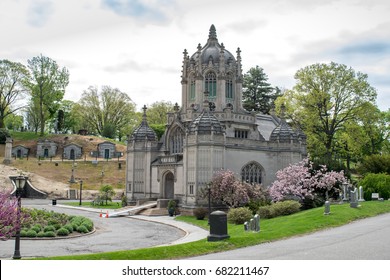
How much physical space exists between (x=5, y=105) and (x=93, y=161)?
26956 millimetres

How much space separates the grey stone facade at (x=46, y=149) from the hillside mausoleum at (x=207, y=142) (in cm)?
→ 4572

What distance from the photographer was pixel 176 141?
52219 mm

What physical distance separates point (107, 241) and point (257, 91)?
62.9 m

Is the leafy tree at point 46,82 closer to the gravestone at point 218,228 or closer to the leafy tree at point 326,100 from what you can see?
the leafy tree at point 326,100

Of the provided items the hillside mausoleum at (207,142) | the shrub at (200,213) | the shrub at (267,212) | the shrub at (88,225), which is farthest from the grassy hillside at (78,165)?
the shrub at (267,212)

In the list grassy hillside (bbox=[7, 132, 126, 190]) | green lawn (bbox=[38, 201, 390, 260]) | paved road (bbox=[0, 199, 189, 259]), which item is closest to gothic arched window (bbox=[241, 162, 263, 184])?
paved road (bbox=[0, 199, 189, 259])

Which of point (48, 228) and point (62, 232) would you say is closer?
point (62, 232)

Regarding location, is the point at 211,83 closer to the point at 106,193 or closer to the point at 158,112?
the point at 106,193

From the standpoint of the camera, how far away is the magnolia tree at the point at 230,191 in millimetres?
41188

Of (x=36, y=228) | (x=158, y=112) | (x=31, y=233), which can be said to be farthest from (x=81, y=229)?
(x=158, y=112)

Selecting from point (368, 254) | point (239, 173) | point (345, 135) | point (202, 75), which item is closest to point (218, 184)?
point (239, 173)

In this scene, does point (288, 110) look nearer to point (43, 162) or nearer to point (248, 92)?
point (248, 92)

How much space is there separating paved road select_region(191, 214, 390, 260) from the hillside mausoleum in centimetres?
2117

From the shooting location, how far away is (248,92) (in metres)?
87.4
